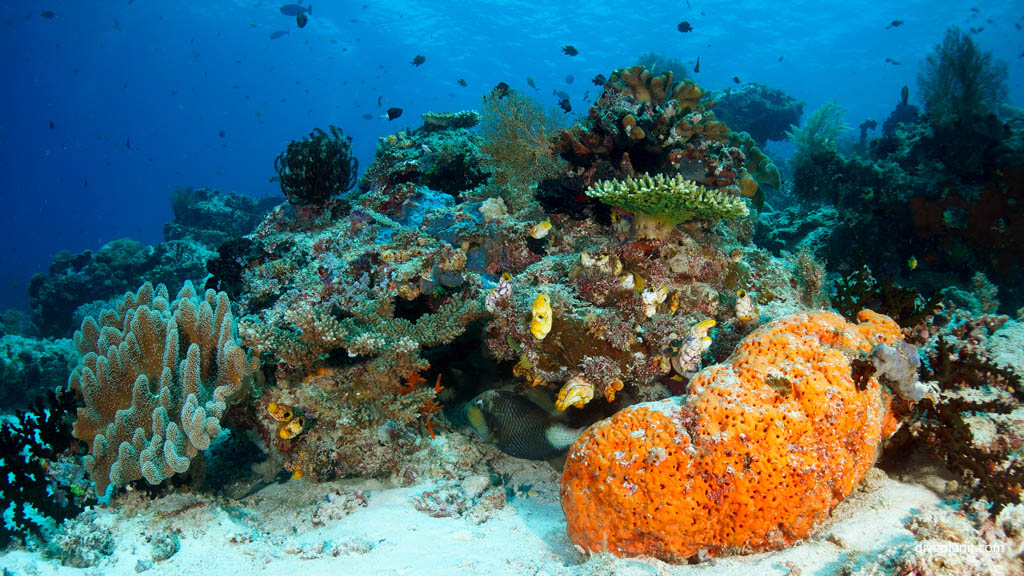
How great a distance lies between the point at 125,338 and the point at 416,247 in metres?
2.92

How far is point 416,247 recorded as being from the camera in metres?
5.36

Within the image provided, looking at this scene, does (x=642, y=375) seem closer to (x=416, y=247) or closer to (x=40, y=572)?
(x=416, y=247)

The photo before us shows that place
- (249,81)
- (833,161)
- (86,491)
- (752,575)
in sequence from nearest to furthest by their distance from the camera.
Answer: (752,575) < (86,491) < (833,161) < (249,81)

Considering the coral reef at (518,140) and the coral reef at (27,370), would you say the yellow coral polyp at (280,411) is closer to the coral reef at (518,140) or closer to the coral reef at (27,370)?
the coral reef at (518,140)

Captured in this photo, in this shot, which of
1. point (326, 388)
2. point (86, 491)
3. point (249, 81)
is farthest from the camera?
point (249, 81)

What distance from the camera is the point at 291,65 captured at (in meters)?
99.6

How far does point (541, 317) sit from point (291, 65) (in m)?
120

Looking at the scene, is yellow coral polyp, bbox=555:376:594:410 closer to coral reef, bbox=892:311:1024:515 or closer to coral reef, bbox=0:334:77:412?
coral reef, bbox=892:311:1024:515

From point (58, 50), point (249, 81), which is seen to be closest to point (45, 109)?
point (58, 50)

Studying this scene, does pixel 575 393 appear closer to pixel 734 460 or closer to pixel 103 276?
pixel 734 460

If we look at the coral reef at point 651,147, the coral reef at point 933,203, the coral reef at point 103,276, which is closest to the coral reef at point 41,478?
the coral reef at point 651,147

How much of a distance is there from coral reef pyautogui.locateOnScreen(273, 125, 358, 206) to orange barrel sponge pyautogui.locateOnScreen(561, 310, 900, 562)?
19.9 feet

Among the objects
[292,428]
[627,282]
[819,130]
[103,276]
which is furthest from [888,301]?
[103,276]

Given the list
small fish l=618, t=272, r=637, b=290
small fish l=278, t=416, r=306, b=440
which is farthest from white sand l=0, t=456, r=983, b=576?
small fish l=618, t=272, r=637, b=290
